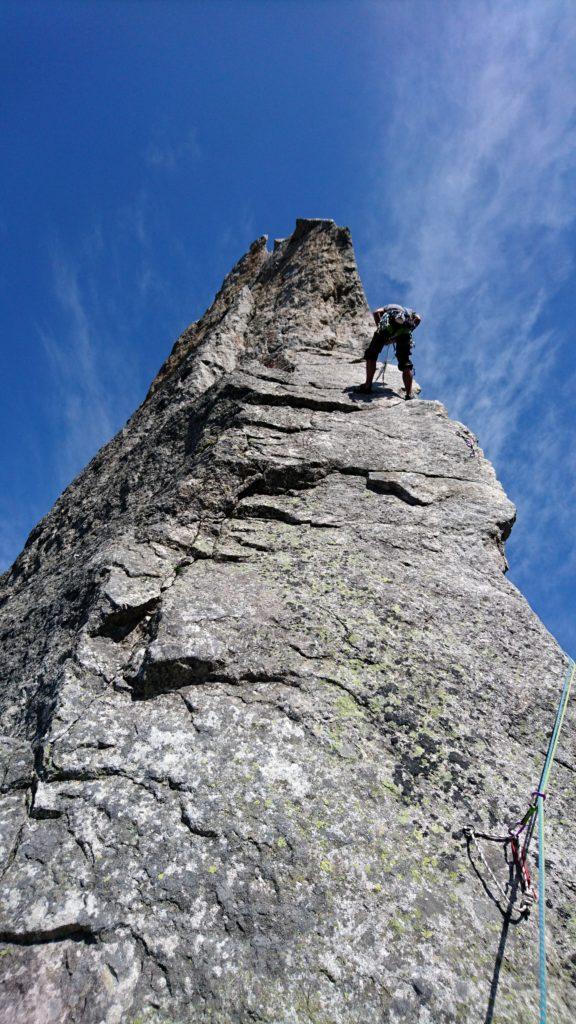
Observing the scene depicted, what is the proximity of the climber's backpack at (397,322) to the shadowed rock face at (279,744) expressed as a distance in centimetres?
278

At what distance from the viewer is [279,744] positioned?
14.6 ft

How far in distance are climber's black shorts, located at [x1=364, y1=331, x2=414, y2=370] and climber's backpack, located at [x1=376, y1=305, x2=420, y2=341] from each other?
0.09m

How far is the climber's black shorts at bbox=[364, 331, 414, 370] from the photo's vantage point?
1023 cm

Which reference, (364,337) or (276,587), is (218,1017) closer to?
(276,587)

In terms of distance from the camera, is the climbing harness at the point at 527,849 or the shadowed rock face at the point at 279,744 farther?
the climbing harness at the point at 527,849

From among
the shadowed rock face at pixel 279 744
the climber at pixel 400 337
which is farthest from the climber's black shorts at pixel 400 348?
the shadowed rock face at pixel 279 744

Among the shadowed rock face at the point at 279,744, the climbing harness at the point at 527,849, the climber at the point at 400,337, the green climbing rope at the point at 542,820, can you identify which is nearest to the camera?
the green climbing rope at the point at 542,820

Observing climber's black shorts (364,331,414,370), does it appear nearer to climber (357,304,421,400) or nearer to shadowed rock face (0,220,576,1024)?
climber (357,304,421,400)

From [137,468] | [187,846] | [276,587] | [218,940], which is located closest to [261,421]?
[137,468]

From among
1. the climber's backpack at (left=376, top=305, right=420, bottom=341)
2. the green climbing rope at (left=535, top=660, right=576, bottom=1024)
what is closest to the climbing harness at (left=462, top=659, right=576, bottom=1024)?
the green climbing rope at (left=535, top=660, right=576, bottom=1024)

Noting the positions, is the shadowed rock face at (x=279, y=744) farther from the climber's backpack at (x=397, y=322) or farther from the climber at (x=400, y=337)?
the climber's backpack at (x=397, y=322)

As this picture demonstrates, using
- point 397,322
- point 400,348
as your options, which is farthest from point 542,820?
point 397,322

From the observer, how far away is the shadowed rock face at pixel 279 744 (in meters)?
3.27

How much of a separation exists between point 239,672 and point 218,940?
6.65 ft
